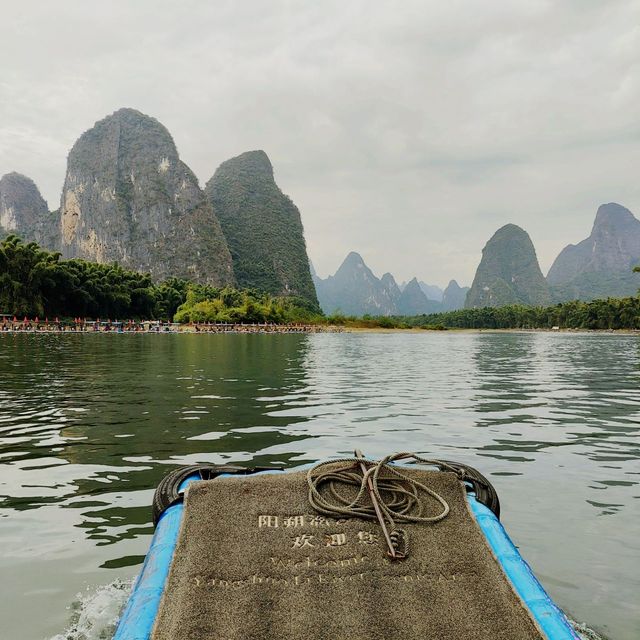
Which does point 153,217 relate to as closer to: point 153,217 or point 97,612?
point 153,217

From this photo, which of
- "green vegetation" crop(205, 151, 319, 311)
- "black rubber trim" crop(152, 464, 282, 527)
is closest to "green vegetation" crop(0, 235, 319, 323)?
"black rubber trim" crop(152, 464, 282, 527)

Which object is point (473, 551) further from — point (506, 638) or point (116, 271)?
point (116, 271)

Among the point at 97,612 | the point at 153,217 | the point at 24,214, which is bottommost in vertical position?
the point at 97,612

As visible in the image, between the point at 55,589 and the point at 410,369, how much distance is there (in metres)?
19.1

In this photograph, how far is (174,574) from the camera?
267 centimetres

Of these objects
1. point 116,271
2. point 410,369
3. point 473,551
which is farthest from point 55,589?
point 116,271

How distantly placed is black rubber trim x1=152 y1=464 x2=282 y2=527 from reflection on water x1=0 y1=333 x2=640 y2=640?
829 millimetres

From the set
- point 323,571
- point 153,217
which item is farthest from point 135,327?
point 153,217

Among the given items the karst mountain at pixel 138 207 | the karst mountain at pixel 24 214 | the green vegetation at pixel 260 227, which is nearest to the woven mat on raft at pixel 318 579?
the karst mountain at pixel 138 207

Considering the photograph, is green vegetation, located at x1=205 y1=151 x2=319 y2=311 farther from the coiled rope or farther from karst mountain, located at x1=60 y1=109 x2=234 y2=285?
the coiled rope

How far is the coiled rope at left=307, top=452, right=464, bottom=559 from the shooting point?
3.04 metres

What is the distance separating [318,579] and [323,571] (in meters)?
0.05

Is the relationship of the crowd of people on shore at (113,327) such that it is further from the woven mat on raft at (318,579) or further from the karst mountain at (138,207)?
the karst mountain at (138,207)

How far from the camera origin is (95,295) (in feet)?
217
